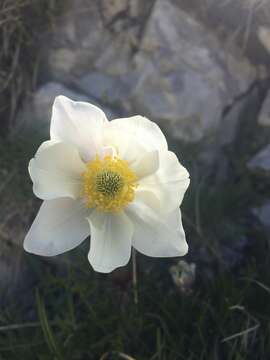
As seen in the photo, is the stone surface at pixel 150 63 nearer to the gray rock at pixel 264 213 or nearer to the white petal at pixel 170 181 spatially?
the gray rock at pixel 264 213

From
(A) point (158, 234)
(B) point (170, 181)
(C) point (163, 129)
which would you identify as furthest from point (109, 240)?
(C) point (163, 129)

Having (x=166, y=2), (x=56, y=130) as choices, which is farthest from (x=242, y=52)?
(x=56, y=130)

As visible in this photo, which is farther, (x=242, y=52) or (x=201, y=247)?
(x=242, y=52)

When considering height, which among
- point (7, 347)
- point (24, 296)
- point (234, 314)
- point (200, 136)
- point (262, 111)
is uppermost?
point (262, 111)

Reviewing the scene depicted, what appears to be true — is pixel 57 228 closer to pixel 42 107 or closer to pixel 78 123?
pixel 78 123

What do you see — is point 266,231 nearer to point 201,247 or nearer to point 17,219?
point 201,247
